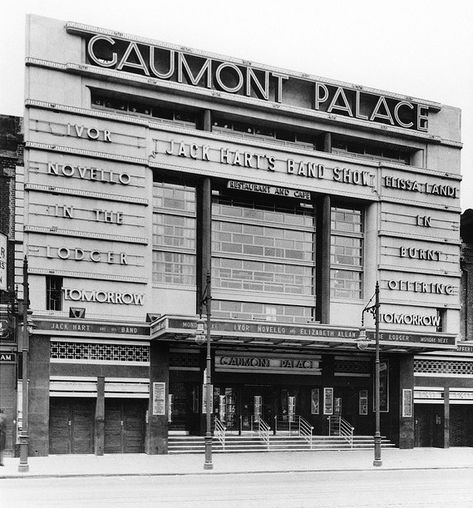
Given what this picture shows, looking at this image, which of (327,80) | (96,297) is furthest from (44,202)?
(327,80)

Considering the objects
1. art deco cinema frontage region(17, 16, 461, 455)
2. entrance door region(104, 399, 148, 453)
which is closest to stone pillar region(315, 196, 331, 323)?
art deco cinema frontage region(17, 16, 461, 455)

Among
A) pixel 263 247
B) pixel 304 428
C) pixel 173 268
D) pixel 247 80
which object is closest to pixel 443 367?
pixel 304 428

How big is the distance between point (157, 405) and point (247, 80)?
1804cm

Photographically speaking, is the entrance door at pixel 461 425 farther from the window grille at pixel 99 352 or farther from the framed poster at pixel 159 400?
the window grille at pixel 99 352

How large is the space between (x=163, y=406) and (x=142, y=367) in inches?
83.5

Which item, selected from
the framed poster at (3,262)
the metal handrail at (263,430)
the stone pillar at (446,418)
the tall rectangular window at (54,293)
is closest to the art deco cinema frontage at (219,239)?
the tall rectangular window at (54,293)

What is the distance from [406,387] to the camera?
4388 centimetres

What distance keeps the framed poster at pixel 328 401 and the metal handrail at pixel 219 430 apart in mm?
6096

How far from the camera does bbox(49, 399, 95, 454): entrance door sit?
1419 inches

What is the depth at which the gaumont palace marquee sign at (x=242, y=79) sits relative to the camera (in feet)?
129

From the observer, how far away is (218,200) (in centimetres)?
4262

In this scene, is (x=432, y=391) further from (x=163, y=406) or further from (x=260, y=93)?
(x=260, y=93)

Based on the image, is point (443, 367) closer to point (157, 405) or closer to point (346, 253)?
point (346, 253)

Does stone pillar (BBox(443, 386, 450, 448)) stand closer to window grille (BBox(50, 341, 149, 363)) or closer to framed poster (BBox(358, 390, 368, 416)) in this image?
framed poster (BBox(358, 390, 368, 416))
